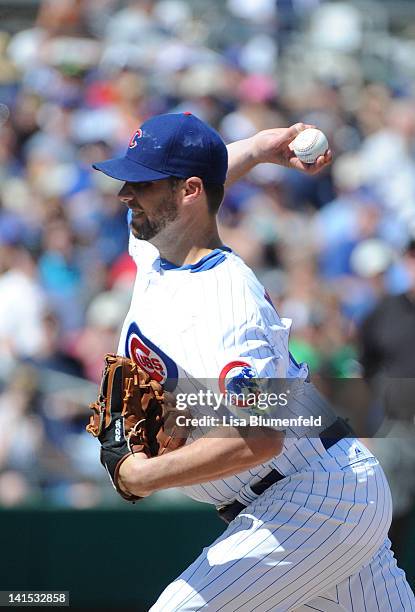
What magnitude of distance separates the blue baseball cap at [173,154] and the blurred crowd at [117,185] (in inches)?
119

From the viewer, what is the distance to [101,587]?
18.9 feet

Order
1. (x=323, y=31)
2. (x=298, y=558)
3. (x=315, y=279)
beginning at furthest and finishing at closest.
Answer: (x=323, y=31) → (x=315, y=279) → (x=298, y=558)

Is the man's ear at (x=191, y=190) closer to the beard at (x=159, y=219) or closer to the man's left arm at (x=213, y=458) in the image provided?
the beard at (x=159, y=219)

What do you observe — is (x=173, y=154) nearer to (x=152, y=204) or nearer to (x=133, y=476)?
(x=152, y=204)

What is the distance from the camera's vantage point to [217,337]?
2871 millimetres

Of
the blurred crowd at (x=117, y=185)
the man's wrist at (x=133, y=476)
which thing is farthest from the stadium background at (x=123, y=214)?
the man's wrist at (x=133, y=476)

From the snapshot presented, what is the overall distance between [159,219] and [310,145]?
62 centimetres

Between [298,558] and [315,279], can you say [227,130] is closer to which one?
[315,279]

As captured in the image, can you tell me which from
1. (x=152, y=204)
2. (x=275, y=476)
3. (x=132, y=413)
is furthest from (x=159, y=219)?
(x=275, y=476)

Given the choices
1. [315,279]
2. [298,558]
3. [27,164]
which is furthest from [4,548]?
[27,164]

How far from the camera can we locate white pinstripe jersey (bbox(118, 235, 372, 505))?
2869mm

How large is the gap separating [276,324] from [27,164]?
5843mm

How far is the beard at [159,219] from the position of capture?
311 cm
